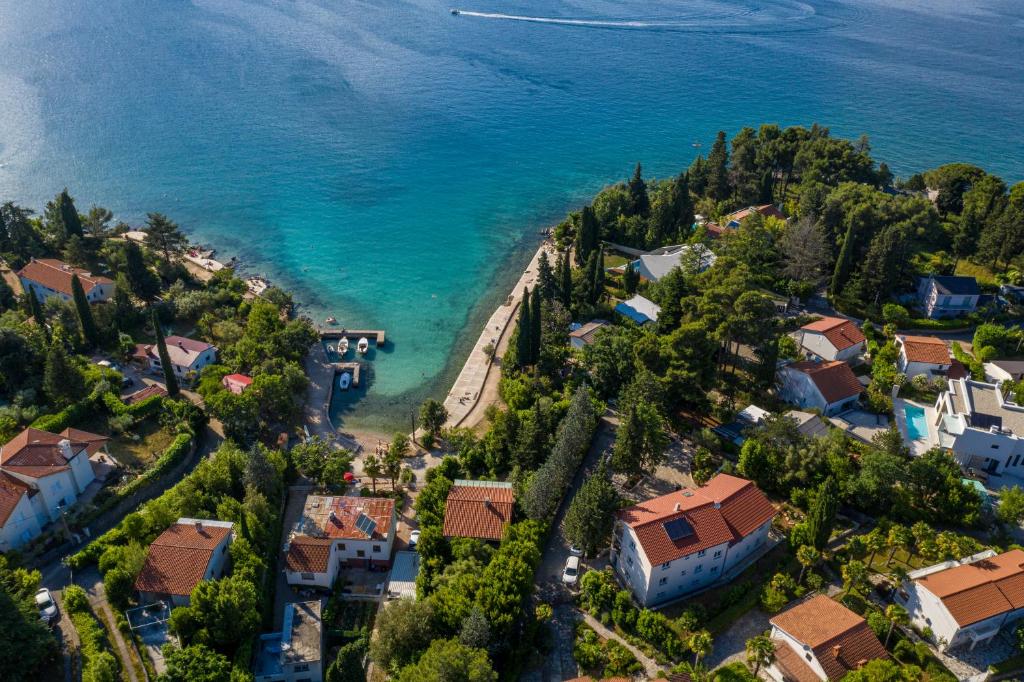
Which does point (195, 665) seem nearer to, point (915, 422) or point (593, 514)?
point (593, 514)

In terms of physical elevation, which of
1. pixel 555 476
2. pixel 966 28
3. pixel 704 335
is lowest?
pixel 555 476

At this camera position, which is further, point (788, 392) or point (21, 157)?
point (21, 157)

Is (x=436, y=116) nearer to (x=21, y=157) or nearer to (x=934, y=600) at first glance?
(x=21, y=157)

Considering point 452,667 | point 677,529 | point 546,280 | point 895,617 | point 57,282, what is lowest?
point 57,282

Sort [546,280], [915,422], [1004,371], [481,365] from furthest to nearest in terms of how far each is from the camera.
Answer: [546,280] < [481,365] < [1004,371] < [915,422]

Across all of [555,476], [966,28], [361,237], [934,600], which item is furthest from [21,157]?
[966,28]

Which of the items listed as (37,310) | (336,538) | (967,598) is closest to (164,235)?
(37,310)
